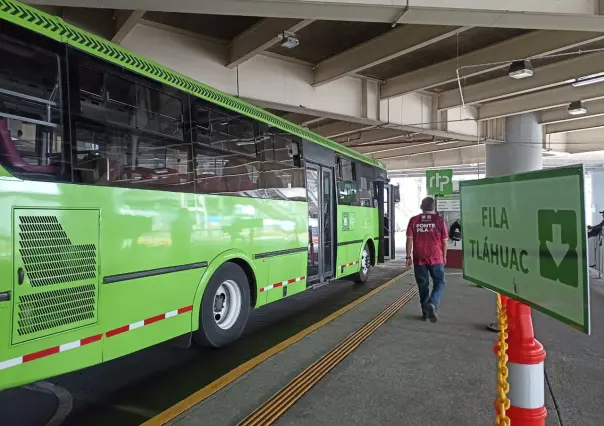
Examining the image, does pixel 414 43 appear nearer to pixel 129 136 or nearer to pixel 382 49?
pixel 382 49

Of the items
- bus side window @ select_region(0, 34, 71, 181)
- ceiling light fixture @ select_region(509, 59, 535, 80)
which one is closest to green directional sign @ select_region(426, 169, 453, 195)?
ceiling light fixture @ select_region(509, 59, 535, 80)

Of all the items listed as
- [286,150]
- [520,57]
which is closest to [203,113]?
[286,150]

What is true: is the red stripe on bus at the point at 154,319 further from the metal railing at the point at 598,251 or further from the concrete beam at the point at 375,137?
the concrete beam at the point at 375,137

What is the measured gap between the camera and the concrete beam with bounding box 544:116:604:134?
16.0 m

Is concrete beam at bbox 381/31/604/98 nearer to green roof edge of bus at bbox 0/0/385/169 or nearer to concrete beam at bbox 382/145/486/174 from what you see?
green roof edge of bus at bbox 0/0/385/169

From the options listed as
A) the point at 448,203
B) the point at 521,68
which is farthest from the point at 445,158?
the point at 521,68

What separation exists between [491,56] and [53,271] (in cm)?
960

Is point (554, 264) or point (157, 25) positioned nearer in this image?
point (554, 264)

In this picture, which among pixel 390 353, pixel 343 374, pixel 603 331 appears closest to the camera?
pixel 343 374

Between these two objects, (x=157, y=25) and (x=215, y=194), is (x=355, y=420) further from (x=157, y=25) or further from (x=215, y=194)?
(x=157, y=25)

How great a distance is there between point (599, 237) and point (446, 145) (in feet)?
32.7

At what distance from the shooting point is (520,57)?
30.5 feet

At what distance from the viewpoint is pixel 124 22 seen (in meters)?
7.34

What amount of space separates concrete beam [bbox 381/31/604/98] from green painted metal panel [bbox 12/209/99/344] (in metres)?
8.86
